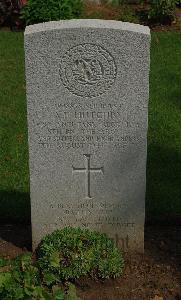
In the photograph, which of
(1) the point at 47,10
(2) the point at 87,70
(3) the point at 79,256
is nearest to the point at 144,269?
(3) the point at 79,256

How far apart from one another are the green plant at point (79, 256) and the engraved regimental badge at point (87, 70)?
1.02 meters

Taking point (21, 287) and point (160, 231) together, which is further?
point (160, 231)

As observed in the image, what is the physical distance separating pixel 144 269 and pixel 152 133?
2469 mm

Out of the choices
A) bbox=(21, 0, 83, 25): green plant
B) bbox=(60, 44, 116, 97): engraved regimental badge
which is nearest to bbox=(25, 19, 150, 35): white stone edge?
bbox=(60, 44, 116, 97): engraved regimental badge

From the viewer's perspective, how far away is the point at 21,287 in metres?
3.32

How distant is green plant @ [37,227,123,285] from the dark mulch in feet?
0.34

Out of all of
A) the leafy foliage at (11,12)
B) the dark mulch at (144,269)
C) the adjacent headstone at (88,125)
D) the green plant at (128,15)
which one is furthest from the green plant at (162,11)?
the adjacent headstone at (88,125)

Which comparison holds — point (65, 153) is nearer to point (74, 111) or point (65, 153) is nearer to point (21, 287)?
point (74, 111)

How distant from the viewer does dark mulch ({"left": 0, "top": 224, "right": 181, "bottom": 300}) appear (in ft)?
14.7

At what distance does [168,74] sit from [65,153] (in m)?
4.35

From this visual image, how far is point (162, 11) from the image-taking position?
1025 centimetres

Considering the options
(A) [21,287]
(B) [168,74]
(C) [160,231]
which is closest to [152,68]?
(B) [168,74]

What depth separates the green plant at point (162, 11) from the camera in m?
10.2

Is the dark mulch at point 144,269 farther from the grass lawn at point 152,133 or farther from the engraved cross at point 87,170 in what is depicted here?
the engraved cross at point 87,170
